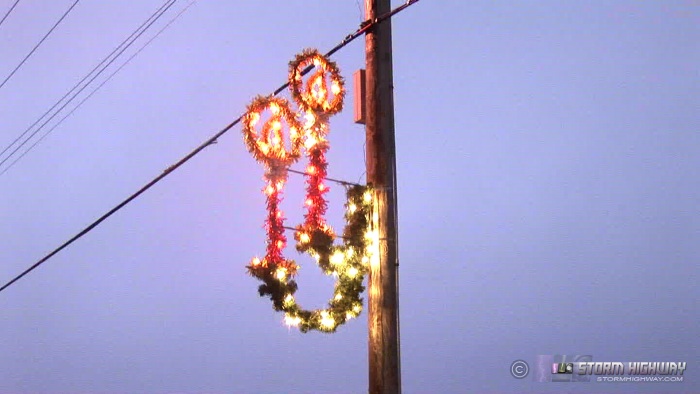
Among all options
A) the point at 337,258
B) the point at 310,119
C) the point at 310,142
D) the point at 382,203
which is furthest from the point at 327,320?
the point at 310,119

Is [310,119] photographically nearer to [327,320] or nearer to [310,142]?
[310,142]

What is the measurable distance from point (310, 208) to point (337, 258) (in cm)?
82

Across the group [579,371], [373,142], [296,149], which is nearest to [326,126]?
[296,149]

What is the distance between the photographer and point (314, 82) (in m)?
9.05

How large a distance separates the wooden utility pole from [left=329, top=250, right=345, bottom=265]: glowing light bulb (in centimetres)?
36

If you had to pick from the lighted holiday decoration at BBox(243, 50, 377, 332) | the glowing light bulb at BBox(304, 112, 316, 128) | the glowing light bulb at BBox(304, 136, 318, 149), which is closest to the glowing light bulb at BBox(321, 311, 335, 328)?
the lighted holiday decoration at BBox(243, 50, 377, 332)

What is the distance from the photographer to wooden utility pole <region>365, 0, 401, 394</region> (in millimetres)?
7695

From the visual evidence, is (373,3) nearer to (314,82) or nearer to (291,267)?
(314,82)

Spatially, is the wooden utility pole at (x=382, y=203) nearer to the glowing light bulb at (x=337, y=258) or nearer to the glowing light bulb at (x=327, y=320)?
the glowing light bulb at (x=337, y=258)

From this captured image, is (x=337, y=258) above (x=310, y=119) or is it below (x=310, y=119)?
below

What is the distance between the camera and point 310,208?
8695 mm

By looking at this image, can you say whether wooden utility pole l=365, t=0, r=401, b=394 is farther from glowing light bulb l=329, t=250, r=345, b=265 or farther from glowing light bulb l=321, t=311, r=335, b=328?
glowing light bulb l=321, t=311, r=335, b=328

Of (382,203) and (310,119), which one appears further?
(310,119)

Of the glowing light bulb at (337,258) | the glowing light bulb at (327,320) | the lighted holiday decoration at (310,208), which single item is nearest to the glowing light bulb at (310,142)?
the lighted holiday decoration at (310,208)
